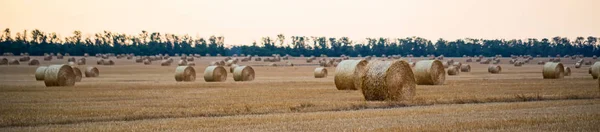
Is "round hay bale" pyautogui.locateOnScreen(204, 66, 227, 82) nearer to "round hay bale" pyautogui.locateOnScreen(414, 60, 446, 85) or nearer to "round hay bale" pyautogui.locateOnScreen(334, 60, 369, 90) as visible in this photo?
"round hay bale" pyautogui.locateOnScreen(414, 60, 446, 85)

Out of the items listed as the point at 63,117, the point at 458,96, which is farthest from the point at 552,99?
the point at 63,117

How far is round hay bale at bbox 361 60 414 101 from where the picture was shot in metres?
22.8

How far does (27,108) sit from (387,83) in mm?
9744

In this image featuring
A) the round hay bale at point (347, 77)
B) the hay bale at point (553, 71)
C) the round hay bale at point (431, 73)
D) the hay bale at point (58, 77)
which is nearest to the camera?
the round hay bale at point (347, 77)

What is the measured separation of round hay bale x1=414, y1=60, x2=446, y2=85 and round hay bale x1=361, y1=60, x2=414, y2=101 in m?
9.49

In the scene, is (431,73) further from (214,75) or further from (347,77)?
(214,75)

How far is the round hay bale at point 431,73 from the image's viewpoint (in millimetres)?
32812

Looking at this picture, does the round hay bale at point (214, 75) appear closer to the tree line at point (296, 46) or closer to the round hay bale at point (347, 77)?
the round hay bale at point (347, 77)

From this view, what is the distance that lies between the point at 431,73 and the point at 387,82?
1053 centimetres

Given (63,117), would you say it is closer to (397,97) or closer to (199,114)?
(199,114)

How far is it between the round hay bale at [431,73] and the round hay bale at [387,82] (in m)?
9.49

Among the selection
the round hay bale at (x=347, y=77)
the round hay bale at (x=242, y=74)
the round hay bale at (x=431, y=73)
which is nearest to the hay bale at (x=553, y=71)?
the round hay bale at (x=431, y=73)

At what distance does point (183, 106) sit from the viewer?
65.8 ft

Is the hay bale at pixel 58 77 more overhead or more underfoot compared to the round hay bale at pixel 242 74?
more overhead
